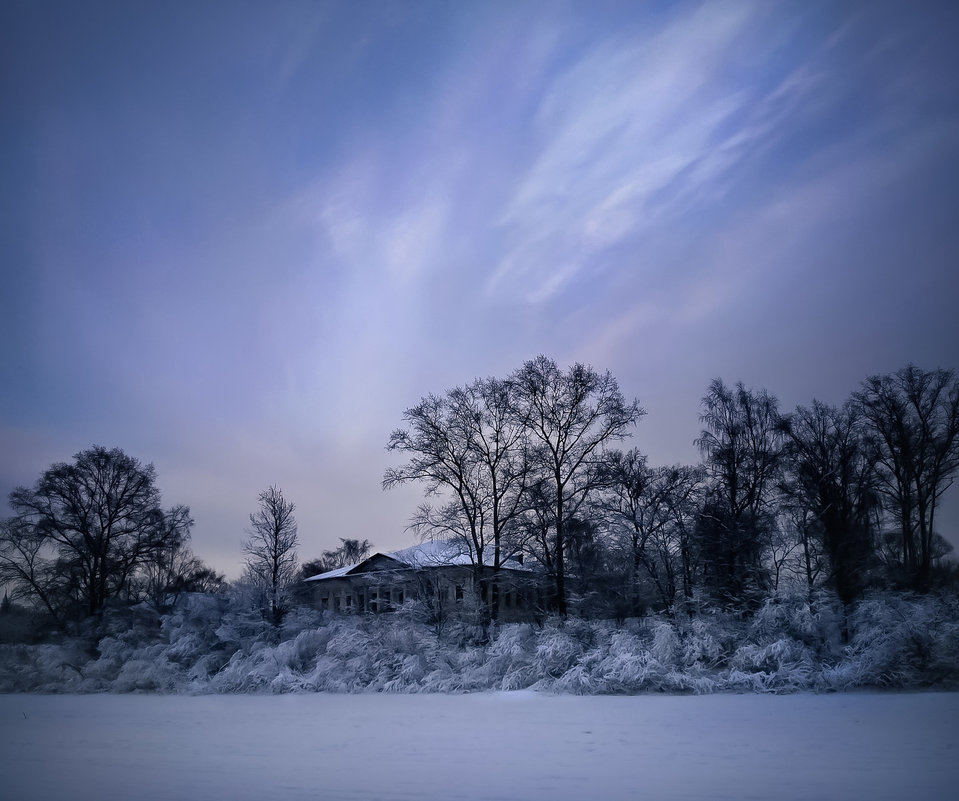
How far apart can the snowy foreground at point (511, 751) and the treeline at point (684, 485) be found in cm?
879

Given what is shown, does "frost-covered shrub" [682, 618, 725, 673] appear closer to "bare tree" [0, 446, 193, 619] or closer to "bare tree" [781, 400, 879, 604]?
"bare tree" [781, 400, 879, 604]

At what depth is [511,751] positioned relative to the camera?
9.18 m

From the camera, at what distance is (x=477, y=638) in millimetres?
22531

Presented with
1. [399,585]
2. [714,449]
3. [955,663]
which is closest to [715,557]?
[714,449]

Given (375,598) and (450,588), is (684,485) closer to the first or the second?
(450,588)

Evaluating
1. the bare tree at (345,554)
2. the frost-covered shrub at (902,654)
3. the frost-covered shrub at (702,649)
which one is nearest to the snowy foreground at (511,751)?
the frost-covered shrub at (902,654)

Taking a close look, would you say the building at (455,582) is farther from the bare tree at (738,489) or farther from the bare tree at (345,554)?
the bare tree at (345,554)

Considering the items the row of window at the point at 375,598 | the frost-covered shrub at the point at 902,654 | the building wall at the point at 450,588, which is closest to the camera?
the frost-covered shrub at the point at 902,654

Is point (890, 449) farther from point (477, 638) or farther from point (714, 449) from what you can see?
point (477, 638)

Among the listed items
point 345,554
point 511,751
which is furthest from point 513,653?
point 345,554

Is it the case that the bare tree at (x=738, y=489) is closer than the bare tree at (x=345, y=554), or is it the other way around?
the bare tree at (x=738, y=489)

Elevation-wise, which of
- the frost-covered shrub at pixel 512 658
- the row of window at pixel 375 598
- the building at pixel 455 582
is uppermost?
the building at pixel 455 582

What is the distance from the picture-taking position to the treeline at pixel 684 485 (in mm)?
23844

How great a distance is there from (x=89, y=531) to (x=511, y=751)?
1241 inches
